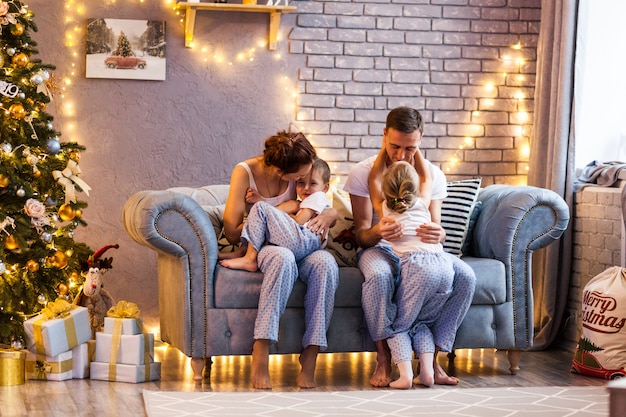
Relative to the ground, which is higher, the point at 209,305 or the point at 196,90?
the point at 196,90

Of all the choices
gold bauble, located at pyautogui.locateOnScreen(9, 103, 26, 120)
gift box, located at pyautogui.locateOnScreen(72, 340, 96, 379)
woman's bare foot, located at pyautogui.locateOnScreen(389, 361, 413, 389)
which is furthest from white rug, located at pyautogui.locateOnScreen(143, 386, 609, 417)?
gold bauble, located at pyautogui.locateOnScreen(9, 103, 26, 120)

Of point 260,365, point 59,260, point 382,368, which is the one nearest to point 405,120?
point 382,368

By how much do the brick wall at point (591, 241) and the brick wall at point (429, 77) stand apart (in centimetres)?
60

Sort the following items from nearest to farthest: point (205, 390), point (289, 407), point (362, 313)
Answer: point (289, 407)
point (205, 390)
point (362, 313)

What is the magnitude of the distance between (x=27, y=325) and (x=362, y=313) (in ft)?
4.47

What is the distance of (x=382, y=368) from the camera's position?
379 centimetres

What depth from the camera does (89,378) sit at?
3.83m

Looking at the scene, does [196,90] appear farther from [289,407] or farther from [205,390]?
[289,407]

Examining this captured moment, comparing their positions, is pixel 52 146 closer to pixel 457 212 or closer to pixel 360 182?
pixel 360 182

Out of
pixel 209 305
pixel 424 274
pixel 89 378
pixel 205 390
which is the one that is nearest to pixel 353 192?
pixel 424 274

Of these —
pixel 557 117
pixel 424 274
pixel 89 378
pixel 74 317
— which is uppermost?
pixel 557 117

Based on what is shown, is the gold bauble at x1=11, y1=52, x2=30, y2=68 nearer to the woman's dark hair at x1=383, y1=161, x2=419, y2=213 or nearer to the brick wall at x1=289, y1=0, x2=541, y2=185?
the brick wall at x1=289, y1=0, x2=541, y2=185

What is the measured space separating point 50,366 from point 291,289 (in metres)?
1.02

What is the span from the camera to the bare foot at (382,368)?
12.3 feet
